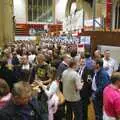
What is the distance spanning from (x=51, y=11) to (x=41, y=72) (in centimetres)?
3764

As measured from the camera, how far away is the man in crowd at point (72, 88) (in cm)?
655

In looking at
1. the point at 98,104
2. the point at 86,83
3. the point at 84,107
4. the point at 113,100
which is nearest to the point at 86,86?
the point at 86,83

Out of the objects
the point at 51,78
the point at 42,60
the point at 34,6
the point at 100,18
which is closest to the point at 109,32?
the point at 100,18

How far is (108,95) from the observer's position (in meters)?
4.61

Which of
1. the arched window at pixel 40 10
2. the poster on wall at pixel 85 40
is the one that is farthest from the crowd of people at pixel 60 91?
the arched window at pixel 40 10

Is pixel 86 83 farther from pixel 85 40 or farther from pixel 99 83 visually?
pixel 85 40

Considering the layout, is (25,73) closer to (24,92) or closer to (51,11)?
(24,92)

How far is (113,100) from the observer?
4582mm

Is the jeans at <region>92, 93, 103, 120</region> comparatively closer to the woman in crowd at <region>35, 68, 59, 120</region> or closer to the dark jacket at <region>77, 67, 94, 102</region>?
the dark jacket at <region>77, 67, 94, 102</region>

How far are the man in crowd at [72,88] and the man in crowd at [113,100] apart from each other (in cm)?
187

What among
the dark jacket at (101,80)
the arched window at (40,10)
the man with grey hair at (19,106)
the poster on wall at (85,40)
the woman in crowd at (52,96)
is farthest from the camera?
the arched window at (40,10)

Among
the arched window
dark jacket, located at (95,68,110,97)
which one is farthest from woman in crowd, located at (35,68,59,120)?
the arched window

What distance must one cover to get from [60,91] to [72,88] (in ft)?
1.05

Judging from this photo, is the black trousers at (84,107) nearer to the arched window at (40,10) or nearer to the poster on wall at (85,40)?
the poster on wall at (85,40)
